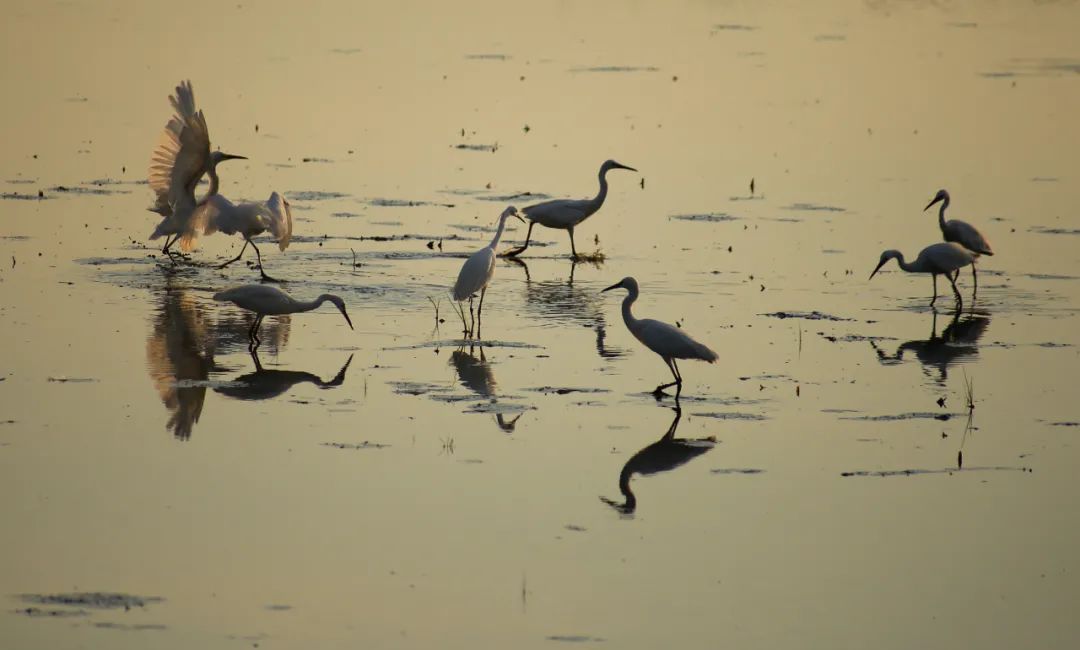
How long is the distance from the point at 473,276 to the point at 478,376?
1.75 m

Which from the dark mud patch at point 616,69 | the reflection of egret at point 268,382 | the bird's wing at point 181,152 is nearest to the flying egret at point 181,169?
the bird's wing at point 181,152

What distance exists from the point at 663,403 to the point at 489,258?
273 centimetres

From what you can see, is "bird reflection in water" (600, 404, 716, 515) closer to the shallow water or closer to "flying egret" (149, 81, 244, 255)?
the shallow water

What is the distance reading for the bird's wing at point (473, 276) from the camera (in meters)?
12.9

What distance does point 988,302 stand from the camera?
14484 millimetres

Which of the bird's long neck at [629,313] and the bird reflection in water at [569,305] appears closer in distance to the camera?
the bird's long neck at [629,313]

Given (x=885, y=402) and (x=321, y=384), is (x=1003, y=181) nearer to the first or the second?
(x=885, y=402)

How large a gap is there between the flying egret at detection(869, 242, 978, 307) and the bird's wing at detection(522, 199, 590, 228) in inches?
129

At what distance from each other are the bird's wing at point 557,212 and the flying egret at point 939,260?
129 inches

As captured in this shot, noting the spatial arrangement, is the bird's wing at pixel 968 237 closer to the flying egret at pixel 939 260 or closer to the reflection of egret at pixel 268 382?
the flying egret at pixel 939 260

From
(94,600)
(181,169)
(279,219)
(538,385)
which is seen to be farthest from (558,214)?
(94,600)

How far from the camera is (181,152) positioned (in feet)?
47.4

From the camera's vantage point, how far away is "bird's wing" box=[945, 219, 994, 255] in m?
15.2

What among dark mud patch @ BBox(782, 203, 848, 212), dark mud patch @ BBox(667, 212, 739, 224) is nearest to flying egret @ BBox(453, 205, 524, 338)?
dark mud patch @ BBox(667, 212, 739, 224)
